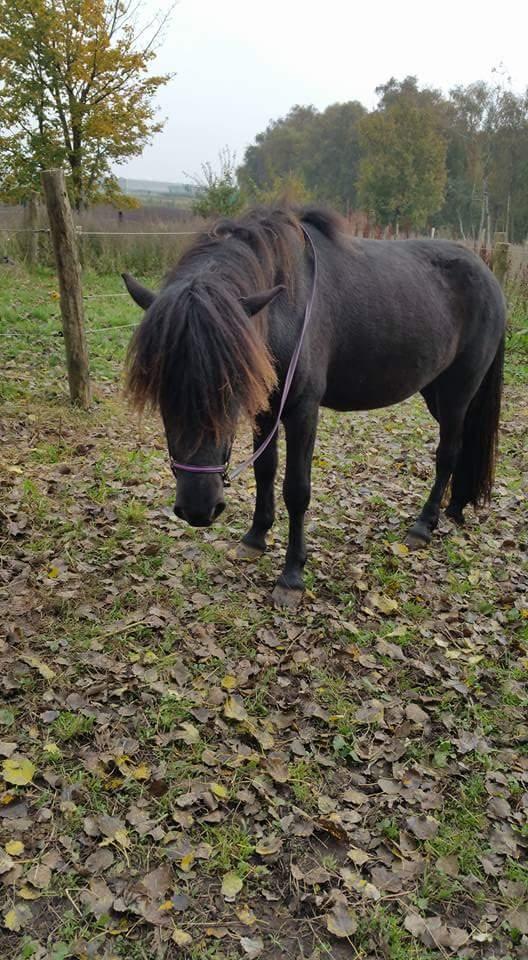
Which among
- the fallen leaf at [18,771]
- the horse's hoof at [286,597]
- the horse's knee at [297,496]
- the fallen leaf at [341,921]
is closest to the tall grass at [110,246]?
the horse's knee at [297,496]

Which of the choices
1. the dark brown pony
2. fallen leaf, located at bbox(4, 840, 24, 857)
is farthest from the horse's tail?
fallen leaf, located at bbox(4, 840, 24, 857)

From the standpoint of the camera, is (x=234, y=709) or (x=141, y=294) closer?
(x=141, y=294)

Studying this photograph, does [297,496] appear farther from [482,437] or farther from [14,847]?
[14,847]

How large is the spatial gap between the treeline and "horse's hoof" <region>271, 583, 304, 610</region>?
71.1 feet

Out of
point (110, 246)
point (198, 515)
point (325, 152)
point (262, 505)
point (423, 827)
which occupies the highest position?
point (325, 152)

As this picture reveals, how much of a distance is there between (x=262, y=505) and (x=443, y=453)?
4.76 feet

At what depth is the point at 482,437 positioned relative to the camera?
433 centimetres

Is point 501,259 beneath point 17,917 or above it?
above

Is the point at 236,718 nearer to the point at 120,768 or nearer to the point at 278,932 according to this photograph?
the point at 120,768

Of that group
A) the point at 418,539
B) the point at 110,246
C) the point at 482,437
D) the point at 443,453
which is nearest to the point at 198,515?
the point at 418,539

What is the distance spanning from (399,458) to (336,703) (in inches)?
135

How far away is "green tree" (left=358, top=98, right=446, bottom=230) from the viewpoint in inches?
1131

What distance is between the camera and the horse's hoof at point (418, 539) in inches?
164

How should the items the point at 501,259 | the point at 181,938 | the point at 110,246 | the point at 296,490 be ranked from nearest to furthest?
1. the point at 181,938
2. the point at 296,490
3. the point at 501,259
4. the point at 110,246
